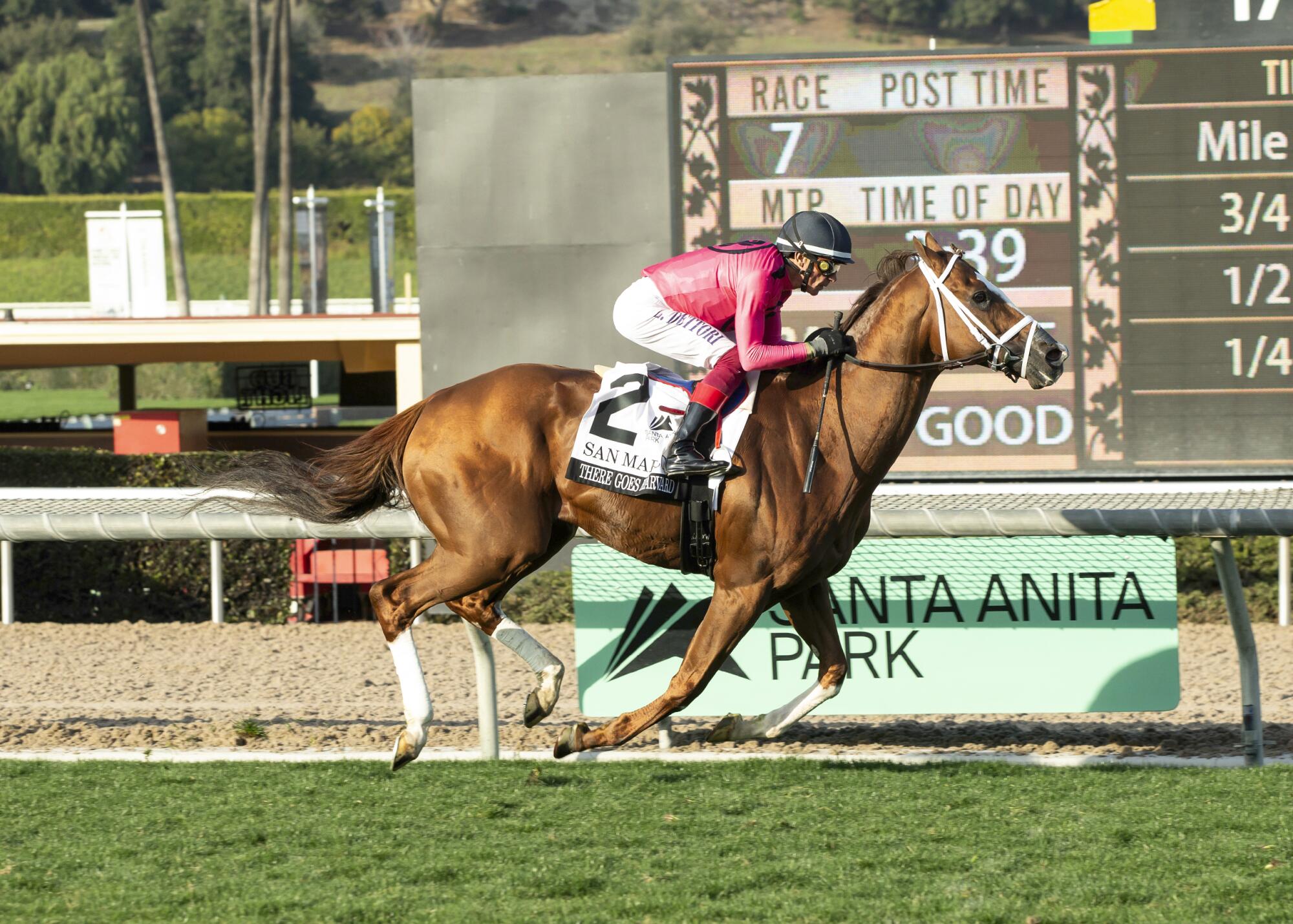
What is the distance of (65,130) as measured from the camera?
57.1 meters

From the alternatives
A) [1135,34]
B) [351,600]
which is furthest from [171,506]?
[1135,34]

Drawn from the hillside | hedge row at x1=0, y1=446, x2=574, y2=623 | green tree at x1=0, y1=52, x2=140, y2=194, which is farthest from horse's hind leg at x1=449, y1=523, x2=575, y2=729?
the hillside

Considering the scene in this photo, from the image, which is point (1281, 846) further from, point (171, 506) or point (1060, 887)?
point (171, 506)

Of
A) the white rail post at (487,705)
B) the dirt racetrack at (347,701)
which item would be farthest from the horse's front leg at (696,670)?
the dirt racetrack at (347,701)

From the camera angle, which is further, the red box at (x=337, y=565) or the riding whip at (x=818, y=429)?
the red box at (x=337, y=565)

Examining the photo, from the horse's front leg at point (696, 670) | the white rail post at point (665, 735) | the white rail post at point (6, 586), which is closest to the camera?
the horse's front leg at point (696, 670)

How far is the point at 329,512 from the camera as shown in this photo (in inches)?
182

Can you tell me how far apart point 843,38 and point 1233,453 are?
70871 millimetres

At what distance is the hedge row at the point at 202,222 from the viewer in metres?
45.9

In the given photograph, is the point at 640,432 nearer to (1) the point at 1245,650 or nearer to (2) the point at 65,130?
(1) the point at 1245,650

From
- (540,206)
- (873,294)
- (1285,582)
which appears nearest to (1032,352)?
(873,294)

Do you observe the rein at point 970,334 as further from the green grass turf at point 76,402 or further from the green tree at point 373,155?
the green tree at point 373,155

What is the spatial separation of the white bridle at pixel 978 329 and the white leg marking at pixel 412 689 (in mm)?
1723

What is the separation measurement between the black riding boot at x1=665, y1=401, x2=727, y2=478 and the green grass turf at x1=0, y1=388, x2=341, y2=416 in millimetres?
23743
